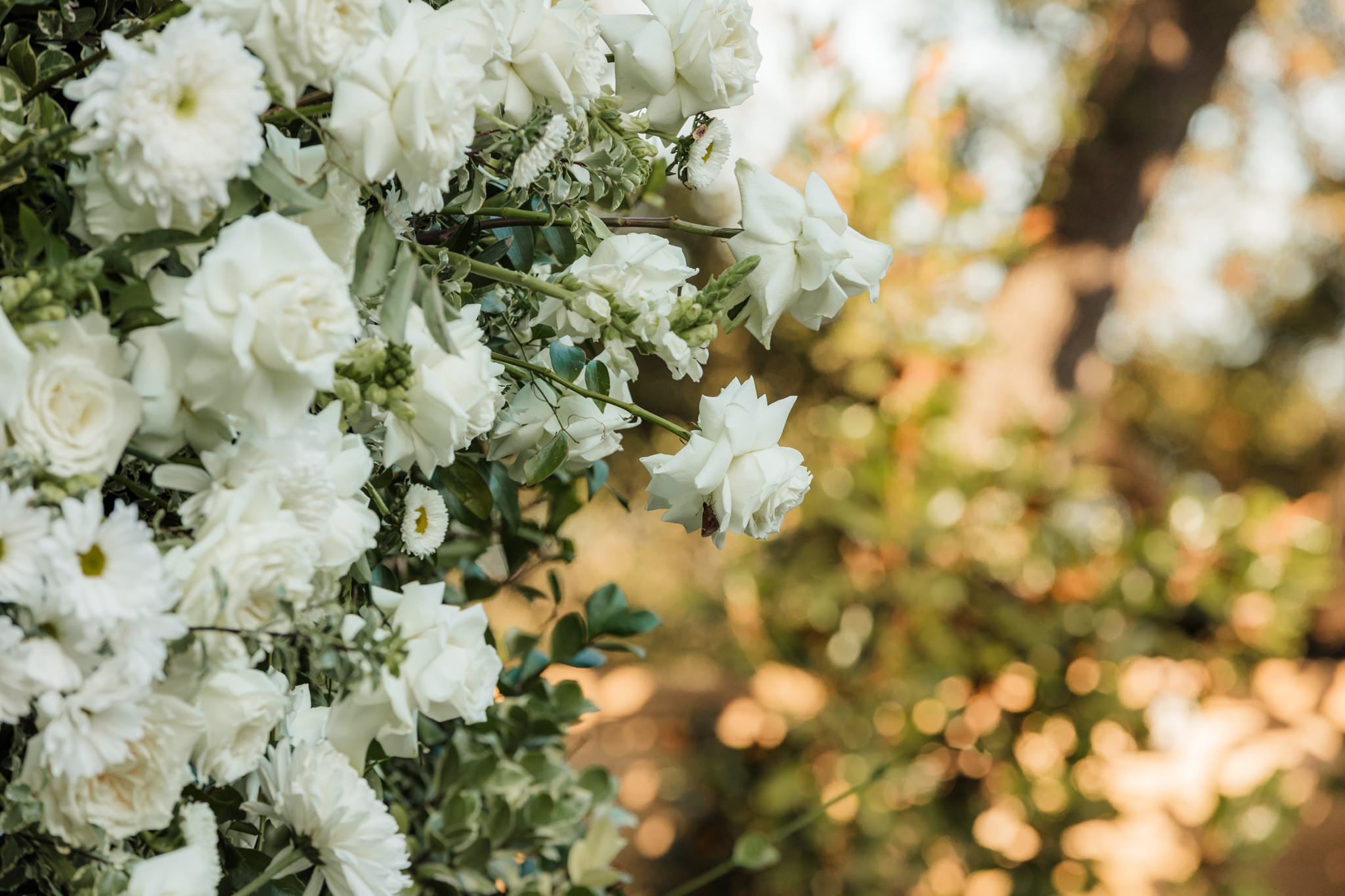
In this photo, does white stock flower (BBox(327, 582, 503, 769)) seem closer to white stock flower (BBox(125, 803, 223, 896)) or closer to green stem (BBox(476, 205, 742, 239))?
white stock flower (BBox(125, 803, 223, 896))

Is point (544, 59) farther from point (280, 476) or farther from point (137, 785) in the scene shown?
point (137, 785)

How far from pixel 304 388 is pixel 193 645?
0.32 ft

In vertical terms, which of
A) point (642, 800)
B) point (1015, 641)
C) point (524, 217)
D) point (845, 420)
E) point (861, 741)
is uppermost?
point (524, 217)

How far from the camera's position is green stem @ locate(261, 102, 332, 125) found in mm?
351

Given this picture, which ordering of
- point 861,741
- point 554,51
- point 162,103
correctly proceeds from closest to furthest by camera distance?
point 162,103
point 554,51
point 861,741

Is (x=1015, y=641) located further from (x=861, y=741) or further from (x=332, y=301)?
(x=332, y=301)

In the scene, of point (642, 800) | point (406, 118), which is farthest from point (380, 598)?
point (642, 800)

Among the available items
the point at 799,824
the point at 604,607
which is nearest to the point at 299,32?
the point at 604,607

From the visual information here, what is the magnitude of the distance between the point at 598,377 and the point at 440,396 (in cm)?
12

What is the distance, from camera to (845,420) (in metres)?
1.77

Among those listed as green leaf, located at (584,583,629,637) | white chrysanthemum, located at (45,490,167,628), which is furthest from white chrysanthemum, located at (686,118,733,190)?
green leaf, located at (584,583,629,637)

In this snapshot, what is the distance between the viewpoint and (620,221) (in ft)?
1.65

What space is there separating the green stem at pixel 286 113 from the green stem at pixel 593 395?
138mm

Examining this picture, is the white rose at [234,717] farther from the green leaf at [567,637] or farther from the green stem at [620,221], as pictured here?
the green leaf at [567,637]
